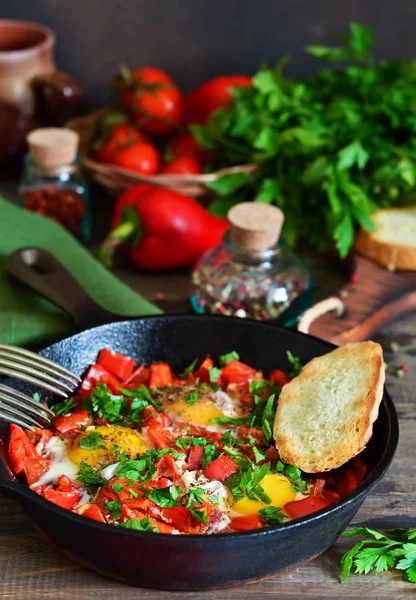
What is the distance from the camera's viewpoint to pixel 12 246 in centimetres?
279

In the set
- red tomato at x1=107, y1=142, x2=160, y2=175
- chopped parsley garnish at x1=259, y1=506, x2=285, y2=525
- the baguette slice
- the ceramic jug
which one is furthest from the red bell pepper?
chopped parsley garnish at x1=259, y1=506, x2=285, y2=525

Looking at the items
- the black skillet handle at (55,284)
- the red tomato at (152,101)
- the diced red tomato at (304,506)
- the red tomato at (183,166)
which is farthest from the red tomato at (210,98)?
the diced red tomato at (304,506)

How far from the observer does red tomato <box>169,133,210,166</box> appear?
11.3 ft

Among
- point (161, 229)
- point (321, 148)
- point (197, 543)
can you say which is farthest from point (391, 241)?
point (197, 543)

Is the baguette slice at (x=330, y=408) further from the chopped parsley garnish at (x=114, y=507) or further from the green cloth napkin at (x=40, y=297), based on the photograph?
the green cloth napkin at (x=40, y=297)

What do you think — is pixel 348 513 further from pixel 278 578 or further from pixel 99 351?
pixel 99 351

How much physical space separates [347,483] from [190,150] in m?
1.92

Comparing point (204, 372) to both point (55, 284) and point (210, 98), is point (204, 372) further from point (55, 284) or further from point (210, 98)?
point (210, 98)

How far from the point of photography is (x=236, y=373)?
2279 mm

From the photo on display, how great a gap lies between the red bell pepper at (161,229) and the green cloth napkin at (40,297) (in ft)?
0.88

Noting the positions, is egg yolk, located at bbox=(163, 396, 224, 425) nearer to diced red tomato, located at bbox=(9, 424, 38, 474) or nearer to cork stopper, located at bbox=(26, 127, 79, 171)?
diced red tomato, located at bbox=(9, 424, 38, 474)

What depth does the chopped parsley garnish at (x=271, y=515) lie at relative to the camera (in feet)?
5.82

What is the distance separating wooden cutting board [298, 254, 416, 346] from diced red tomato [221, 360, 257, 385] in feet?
1.03

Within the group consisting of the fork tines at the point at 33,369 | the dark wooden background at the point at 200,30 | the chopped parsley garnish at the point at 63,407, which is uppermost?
the dark wooden background at the point at 200,30
